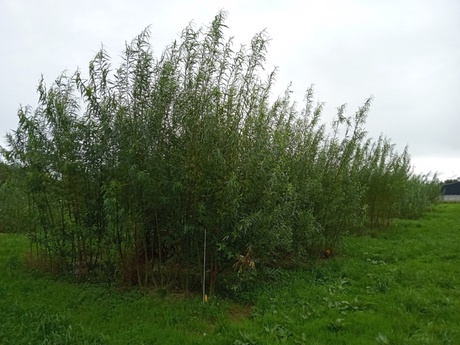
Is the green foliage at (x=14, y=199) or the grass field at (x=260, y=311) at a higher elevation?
the green foliage at (x=14, y=199)

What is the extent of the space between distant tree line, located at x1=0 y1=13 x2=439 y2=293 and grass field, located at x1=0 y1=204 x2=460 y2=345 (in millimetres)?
516

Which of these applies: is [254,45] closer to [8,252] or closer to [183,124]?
[183,124]

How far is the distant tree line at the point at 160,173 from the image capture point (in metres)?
4.60

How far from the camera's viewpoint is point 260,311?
4.51 metres

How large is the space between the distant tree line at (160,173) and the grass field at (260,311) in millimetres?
516

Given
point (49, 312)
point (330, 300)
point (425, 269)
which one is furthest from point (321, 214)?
point (49, 312)

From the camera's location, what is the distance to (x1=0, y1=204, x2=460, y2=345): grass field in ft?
12.3

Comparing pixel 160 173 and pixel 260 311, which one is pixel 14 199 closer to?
pixel 160 173

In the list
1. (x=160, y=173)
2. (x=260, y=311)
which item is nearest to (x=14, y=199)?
(x=160, y=173)

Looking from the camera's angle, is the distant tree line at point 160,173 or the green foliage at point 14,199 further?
the green foliage at point 14,199

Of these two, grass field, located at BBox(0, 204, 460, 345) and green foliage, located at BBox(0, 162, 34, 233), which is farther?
green foliage, located at BBox(0, 162, 34, 233)

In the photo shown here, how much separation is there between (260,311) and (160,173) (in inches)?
76.2

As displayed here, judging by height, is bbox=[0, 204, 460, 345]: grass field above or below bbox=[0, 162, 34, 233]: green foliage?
below

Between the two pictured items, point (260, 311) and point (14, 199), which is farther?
point (14, 199)
